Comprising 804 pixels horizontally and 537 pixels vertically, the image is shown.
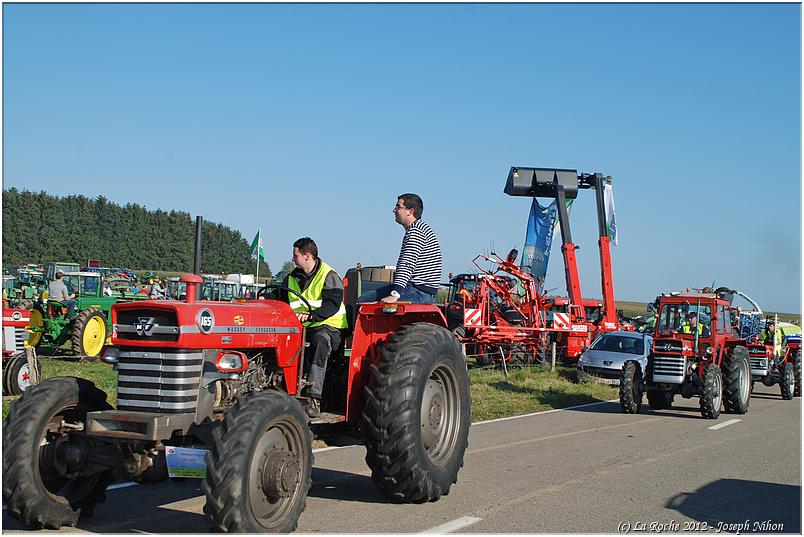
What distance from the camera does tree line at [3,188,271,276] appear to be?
2793 inches

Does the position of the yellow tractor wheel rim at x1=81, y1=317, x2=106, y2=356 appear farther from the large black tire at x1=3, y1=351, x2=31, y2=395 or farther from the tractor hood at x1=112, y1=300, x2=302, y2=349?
the tractor hood at x1=112, y1=300, x2=302, y2=349

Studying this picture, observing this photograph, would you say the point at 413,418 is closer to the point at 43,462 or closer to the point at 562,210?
the point at 43,462

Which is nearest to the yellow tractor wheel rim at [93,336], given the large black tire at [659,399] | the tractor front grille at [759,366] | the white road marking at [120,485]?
the large black tire at [659,399]

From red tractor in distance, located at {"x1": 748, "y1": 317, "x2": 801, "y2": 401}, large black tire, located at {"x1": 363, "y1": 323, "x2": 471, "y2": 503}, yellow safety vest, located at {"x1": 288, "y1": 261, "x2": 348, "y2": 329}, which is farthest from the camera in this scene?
red tractor in distance, located at {"x1": 748, "y1": 317, "x2": 801, "y2": 401}

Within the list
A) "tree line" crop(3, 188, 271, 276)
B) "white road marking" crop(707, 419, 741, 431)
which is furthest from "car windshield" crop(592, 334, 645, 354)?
"tree line" crop(3, 188, 271, 276)

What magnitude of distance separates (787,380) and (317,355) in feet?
55.6

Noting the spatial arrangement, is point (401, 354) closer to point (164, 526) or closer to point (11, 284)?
point (164, 526)

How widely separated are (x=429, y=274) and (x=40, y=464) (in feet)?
10.7

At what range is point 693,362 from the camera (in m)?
16.6

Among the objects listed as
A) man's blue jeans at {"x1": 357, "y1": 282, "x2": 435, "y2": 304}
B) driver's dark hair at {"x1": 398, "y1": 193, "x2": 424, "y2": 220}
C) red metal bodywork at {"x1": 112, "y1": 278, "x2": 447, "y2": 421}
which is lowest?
red metal bodywork at {"x1": 112, "y1": 278, "x2": 447, "y2": 421}

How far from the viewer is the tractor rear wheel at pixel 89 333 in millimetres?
20781

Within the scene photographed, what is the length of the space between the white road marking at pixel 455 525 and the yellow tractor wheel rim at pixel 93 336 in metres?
16.2

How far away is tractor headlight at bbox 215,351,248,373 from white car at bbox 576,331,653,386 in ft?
50.6

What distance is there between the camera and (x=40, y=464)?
5910 millimetres
